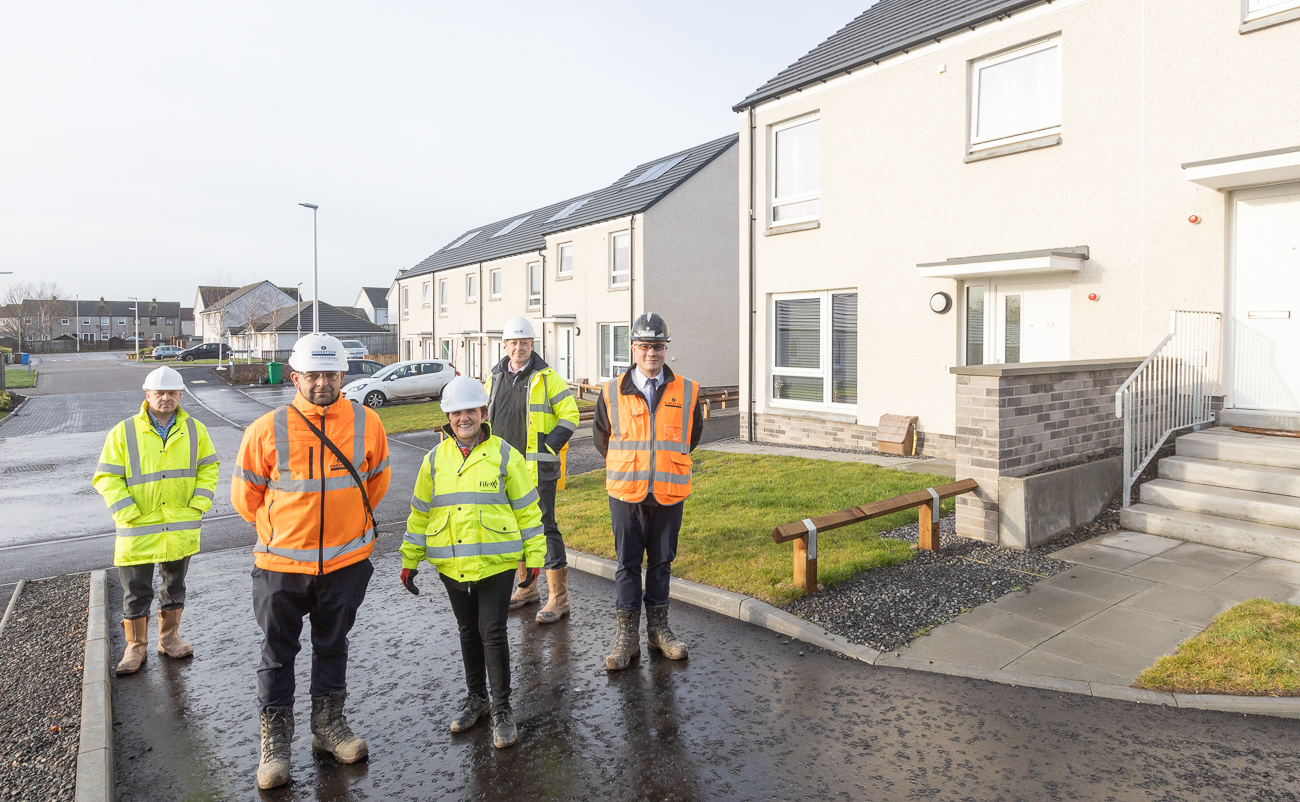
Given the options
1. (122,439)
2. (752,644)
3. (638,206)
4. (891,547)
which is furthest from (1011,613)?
(638,206)

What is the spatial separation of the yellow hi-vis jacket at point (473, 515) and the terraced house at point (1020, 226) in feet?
15.6

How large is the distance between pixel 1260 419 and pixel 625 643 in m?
7.18

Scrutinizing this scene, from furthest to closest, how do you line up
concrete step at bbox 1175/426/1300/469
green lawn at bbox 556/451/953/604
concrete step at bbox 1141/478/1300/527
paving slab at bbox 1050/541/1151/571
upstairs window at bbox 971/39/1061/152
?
1. upstairs window at bbox 971/39/1061/152
2. concrete step at bbox 1175/426/1300/469
3. concrete step at bbox 1141/478/1300/527
4. paving slab at bbox 1050/541/1151/571
5. green lawn at bbox 556/451/953/604

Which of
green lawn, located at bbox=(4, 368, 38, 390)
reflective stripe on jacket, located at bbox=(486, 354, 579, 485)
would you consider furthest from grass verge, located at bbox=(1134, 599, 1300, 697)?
green lawn, located at bbox=(4, 368, 38, 390)

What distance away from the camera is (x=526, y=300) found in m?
30.4

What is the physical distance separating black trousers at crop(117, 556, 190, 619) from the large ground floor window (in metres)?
9.80

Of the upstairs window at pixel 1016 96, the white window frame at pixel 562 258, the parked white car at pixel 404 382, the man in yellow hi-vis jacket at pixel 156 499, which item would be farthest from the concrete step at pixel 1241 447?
the parked white car at pixel 404 382

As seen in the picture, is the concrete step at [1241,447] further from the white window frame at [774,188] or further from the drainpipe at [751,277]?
the drainpipe at [751,277]

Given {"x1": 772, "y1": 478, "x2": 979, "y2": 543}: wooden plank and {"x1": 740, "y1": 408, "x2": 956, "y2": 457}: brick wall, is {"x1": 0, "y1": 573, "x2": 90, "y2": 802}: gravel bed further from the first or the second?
{"x1": 740, "y1": 408, "x2": 956, "y2": 457}: brick wall

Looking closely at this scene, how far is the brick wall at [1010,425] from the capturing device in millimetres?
6938

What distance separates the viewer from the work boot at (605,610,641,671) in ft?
15.3

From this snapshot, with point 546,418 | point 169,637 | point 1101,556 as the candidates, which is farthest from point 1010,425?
point 169,637

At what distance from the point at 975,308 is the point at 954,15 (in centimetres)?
412

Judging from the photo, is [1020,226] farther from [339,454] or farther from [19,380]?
[19,380]
